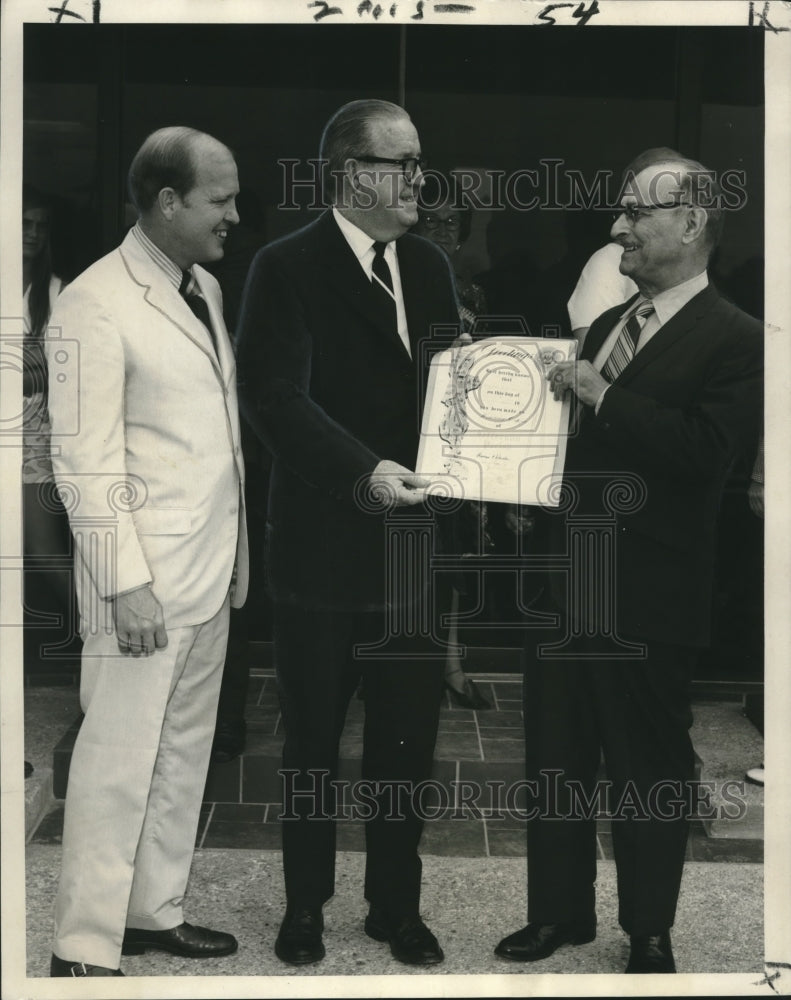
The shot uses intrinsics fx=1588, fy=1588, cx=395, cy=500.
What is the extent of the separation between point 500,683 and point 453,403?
3.30 ft

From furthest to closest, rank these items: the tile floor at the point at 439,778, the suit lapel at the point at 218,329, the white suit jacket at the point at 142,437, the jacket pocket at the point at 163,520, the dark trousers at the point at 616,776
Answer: the tile floor at the point at 439,778 < the dark trousers at the point at 616,776 < the suit lapel at the point at 218,329 < the jacket pocket at the point at 163,520 < the white suit jacket at the point at 142,437

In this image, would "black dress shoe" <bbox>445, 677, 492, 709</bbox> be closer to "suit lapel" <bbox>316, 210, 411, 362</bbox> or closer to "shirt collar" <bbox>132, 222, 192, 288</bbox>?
"suit lapel" <bbox>316, 210, 411, 362</bbox>

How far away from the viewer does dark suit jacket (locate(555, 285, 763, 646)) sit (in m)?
4.65

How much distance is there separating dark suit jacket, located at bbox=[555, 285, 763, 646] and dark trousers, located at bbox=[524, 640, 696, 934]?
164 mm

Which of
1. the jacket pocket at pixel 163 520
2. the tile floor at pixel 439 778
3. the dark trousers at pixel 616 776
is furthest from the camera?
the tile floor at pixel 439 778

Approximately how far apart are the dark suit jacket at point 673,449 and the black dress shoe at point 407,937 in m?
1.12

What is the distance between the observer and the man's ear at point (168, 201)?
15.2 ft

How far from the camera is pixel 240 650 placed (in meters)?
4.92

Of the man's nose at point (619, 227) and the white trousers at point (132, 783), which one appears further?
the man's nose at point (619, 227)

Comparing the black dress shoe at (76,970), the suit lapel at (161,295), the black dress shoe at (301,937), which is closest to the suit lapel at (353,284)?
the suit lapel at (161,295)

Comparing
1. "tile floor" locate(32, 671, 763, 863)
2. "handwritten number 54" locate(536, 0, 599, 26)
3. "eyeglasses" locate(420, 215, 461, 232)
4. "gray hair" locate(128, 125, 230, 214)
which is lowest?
"tile floor" locate(32, 671, 763, 863)

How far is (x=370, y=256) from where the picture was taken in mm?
4781

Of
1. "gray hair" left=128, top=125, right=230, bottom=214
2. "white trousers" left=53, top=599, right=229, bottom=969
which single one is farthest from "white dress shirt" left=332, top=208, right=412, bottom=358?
"white trousers" left=53, top=599, right=229, bottom=969

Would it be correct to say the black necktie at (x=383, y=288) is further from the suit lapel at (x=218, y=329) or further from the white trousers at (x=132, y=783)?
the white trousers at (x=132, y=783)
